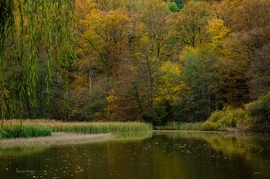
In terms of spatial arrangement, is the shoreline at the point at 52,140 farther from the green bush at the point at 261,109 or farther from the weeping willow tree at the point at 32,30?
the weeping willow tree at the point at 32,30

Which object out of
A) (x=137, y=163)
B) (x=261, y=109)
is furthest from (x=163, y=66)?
(x=137, y=163)

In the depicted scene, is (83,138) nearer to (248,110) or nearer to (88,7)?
(248,110)

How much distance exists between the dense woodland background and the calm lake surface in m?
14.9

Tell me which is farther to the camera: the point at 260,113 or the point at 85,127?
the point at 260,113

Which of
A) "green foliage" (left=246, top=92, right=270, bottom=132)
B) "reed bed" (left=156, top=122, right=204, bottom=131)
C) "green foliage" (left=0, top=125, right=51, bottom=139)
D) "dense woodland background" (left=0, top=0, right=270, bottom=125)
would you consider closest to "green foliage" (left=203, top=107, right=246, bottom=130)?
"reed bed" (left=156, top=122, right=204, bottom=131)

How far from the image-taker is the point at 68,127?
31.8 meters

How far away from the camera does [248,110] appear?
1284 inches

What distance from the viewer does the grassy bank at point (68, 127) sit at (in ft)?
83.2

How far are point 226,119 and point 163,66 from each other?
41.9 ft

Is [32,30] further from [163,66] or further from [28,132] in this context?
[163,66]

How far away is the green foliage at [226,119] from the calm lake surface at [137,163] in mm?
15698

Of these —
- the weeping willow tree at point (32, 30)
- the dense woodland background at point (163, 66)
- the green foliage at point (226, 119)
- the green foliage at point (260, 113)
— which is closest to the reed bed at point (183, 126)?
the dense woodland background at point (163, 66)

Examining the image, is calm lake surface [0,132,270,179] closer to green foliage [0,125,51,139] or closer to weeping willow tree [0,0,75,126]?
green foliage [0,125,51,139]

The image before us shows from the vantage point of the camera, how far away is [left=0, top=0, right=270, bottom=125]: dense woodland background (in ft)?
137
